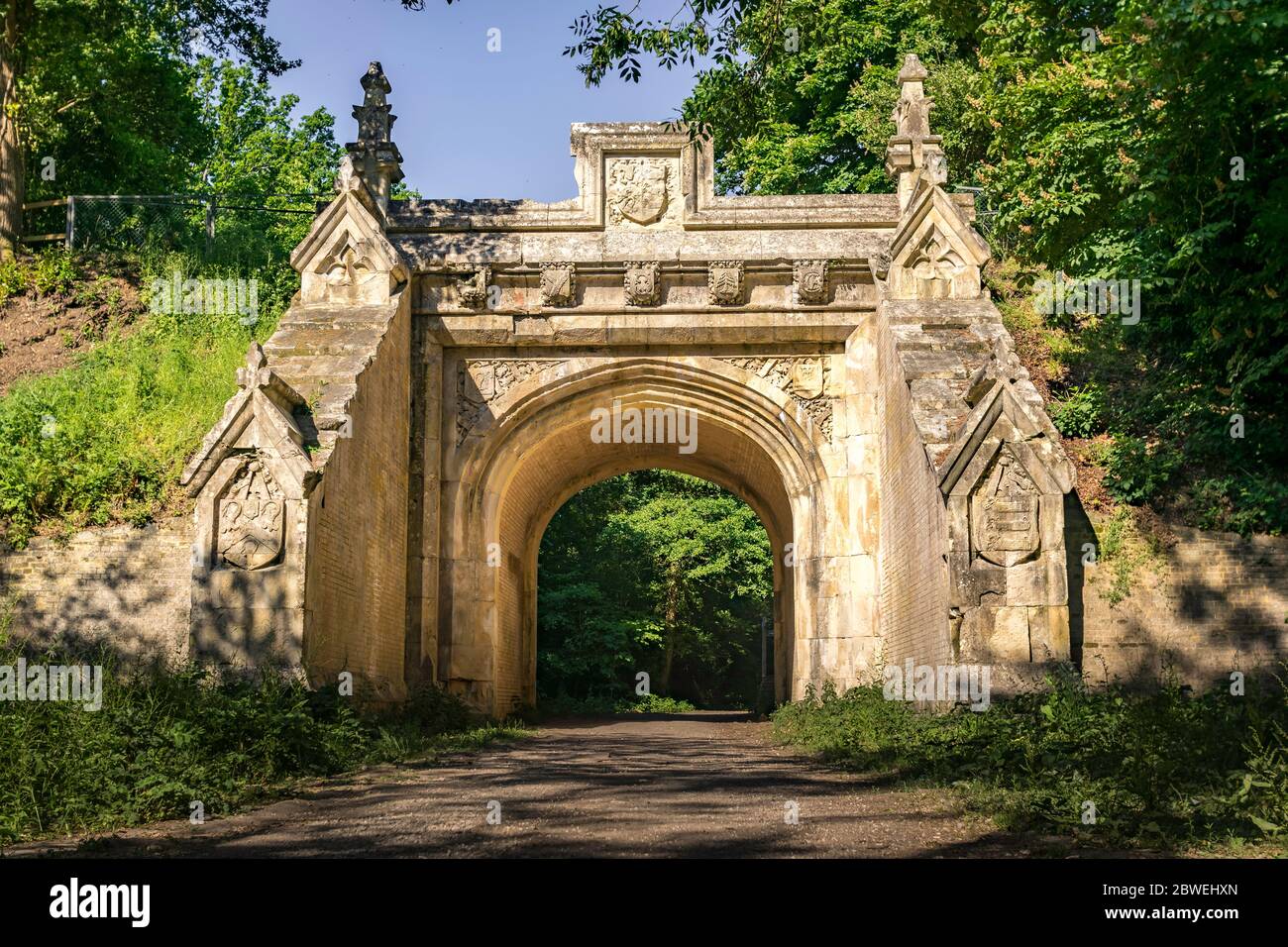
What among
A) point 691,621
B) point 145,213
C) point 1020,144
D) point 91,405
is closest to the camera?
point 91,405

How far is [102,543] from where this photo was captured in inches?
608

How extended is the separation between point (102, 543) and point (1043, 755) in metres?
12.3

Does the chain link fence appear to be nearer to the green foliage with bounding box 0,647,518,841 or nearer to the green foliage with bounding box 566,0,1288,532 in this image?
the green foliage with bounding box 566,0,1288,532

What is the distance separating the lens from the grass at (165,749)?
6.64 metres

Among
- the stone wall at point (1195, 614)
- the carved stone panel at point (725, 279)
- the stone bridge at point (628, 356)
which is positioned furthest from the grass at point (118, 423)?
the stone wall at point (1195, 614)

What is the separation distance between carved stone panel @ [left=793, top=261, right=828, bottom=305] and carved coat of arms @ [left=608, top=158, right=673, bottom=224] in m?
1.97

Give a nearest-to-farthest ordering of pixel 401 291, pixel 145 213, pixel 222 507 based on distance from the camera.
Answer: pixel 222 507 < pixel 401 291 < pixel 145 213

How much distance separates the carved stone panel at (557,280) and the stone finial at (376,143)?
7.81 feet

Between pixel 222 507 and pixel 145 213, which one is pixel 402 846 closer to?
pixel 222 507

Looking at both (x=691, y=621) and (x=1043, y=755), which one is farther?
(x=691, y=621)

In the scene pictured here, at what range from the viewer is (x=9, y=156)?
21422mm

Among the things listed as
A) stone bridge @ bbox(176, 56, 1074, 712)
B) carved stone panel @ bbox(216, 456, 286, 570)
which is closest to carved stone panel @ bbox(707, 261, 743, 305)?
stone bridge @ bbox(176, 56, 1074, 712)

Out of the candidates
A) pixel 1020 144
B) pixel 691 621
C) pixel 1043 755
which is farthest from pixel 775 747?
pixel 691 621

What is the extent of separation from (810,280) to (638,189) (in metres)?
2.56
